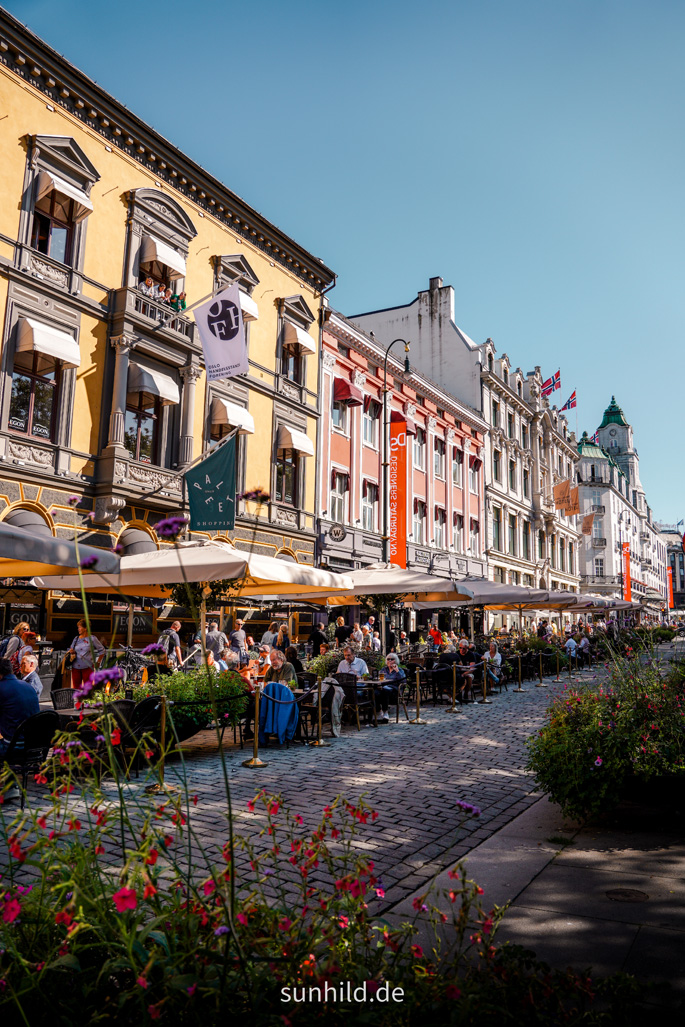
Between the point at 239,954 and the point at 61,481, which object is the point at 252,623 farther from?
the point at 239,954

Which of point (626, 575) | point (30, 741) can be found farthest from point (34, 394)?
point (626, 575)

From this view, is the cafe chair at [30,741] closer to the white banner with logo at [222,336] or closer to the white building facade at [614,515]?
the white banner with logo at [222,336]

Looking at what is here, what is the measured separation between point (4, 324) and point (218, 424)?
756cm

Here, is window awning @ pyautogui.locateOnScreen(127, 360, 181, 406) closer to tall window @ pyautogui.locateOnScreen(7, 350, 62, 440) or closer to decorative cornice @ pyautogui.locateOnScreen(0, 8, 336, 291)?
tall window @ pyautogui.locateOnScreen(7, 350, 62, 440)

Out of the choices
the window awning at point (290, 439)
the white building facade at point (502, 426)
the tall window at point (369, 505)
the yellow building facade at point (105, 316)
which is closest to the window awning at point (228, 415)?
the yellow building facade at point (105, 316)

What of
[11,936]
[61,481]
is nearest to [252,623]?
[61,481]

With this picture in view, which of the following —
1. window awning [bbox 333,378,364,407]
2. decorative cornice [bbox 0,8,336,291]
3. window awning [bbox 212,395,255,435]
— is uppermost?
decorative cornice [bbox 0,8,336,291]

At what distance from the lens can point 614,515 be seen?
8694cm

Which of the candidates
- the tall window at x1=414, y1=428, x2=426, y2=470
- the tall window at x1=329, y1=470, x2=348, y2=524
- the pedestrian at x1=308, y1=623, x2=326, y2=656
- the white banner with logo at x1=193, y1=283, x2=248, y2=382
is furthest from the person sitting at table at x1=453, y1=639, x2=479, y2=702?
the tall window at x1=414, y1=428, x2=426, y2=470

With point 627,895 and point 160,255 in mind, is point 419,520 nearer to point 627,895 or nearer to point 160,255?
point 160,255

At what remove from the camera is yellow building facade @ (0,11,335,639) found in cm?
1716

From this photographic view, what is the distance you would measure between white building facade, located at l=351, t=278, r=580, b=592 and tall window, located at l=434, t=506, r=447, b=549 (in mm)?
6010

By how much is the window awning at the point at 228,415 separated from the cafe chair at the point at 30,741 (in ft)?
53.6

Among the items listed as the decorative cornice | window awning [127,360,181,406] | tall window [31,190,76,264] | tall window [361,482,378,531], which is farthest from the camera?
tall window [361,482,378,531]
